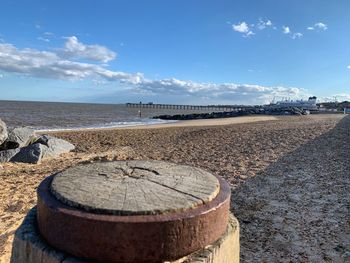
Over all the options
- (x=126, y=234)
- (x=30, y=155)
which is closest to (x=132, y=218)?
(x=126, y=234)

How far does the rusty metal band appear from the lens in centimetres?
147

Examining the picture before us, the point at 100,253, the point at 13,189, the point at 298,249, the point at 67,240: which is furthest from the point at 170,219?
the point at 13,189

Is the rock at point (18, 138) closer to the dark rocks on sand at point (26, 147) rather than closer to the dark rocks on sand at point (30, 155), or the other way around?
the dark rocks on sand at point (26, 147)

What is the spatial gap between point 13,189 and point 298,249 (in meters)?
4.74

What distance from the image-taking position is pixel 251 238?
4055 mm

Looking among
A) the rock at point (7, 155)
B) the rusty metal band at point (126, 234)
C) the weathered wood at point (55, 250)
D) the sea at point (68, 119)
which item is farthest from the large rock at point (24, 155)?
the sea at point (68, 119)

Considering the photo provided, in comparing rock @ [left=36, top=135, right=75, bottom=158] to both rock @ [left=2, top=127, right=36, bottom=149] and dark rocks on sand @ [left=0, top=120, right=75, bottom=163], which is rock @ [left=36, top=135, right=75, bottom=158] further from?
rock @ [left=2, top=127, right=36, bottom=149]

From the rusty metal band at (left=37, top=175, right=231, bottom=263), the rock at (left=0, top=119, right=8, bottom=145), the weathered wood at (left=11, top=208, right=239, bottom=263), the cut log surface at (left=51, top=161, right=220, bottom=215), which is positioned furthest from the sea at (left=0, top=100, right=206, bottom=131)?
the rusty metal band at (left=37, top=175, right=231, bottom=263)

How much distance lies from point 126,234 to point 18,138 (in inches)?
380

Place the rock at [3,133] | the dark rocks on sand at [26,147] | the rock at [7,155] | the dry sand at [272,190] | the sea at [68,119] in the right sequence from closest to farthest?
the dry sand at [272,190] < the rock at [7,155] < the dark rocks on sand at [26,147] < the rock at [3,133] < the sea at [68,119]

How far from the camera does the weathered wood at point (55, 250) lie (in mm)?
1571

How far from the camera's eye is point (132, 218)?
1.50m

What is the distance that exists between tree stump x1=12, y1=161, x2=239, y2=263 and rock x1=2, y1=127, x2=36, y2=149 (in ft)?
28.7

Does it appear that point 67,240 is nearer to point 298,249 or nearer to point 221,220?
point 221,220
